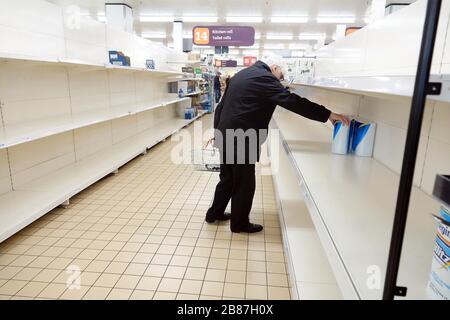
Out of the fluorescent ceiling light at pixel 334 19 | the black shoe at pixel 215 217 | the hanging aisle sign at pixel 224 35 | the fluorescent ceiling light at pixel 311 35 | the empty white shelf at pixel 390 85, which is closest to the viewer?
the empty white shelf at pixel 390 85

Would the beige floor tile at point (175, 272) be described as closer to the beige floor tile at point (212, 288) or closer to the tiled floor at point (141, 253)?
the tiled floor at point (141, 253)

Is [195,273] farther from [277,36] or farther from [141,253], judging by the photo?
[277,36]

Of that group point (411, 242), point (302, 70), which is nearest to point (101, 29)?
point (302, 70)

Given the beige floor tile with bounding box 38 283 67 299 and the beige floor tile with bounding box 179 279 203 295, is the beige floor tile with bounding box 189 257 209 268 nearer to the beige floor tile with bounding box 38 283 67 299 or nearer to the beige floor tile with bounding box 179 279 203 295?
the beige floor tile with bounding box 179 279 203 295

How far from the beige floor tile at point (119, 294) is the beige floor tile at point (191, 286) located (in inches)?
14.3

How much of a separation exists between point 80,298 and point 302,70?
4527 mm

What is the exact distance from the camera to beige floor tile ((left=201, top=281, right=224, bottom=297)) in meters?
2.25

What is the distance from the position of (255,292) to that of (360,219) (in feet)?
3.66

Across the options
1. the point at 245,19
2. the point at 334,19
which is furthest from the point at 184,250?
the point at 334,19

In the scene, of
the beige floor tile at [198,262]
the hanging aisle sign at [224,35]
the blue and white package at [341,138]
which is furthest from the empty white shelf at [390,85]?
the hanging aisle sign at [224,35]

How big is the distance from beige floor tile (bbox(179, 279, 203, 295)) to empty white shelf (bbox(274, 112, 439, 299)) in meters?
1.07

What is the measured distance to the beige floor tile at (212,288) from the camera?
88.4 inches

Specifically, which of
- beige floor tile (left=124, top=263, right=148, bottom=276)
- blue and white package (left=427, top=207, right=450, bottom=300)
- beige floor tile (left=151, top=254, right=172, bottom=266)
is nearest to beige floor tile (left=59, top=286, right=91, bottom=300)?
beige floor tile (left=124, top=263, right=148, bottom=276)

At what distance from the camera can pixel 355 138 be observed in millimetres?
2578
